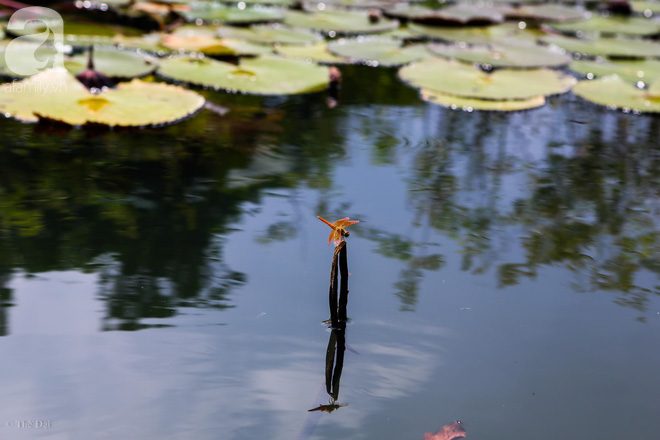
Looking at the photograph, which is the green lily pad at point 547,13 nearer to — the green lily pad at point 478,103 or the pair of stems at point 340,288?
the green lily pad at point 478,103

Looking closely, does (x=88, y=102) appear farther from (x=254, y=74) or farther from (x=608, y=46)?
(x=608, y=46)

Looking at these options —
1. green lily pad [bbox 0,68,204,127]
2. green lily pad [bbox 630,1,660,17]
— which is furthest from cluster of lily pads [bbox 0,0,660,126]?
green lily pad [bbox 630,1,660,17]

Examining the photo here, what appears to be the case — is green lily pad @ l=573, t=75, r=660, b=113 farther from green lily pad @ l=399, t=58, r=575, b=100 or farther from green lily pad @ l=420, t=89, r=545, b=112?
green lily pad @ l=420, t=89, r=545, b=112

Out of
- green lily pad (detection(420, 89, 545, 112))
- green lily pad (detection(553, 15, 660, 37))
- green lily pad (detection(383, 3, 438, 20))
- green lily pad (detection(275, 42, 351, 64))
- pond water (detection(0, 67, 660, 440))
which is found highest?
green lily pad (detection(383, 3, 438, 20))

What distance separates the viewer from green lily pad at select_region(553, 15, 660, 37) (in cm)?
388

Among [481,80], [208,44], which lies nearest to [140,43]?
[208,44]

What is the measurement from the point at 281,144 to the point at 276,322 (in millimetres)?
955

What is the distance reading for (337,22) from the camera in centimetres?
366

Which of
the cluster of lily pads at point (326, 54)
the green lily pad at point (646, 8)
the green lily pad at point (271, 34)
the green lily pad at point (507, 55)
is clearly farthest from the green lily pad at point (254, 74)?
the green lily pad at point (646, 8)

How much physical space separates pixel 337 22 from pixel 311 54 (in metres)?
0.68

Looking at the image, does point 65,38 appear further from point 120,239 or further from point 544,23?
point 544,23

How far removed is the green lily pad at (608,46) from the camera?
3.39 m

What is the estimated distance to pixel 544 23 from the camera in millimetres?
4055
